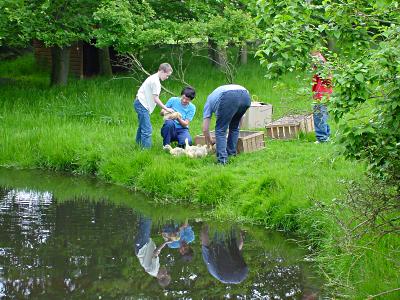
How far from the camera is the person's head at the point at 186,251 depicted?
338 inches

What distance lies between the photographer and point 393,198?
281 inches

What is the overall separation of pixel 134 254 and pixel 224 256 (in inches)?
40.3

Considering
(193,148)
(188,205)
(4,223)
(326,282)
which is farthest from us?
(193,148)

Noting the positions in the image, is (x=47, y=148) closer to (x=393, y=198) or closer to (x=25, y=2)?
(x=25, y=2)

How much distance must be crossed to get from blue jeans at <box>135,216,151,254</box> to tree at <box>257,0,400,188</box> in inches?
117

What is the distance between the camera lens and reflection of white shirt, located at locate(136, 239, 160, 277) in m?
8.12

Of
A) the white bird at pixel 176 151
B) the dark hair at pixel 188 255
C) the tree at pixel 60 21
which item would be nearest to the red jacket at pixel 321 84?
the dark hair at pixel 188 255

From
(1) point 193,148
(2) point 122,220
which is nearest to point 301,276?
(2) point 122,220

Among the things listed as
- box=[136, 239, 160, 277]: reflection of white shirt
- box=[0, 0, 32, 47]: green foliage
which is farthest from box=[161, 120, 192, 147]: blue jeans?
box=[0, 0, 32, 47]: green foliage

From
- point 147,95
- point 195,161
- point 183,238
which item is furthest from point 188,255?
point 147,95

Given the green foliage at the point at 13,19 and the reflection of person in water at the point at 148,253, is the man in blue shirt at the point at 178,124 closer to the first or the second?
the reflection of person in water at the point at 148,253

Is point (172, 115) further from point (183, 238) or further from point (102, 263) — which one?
point (102, 263)

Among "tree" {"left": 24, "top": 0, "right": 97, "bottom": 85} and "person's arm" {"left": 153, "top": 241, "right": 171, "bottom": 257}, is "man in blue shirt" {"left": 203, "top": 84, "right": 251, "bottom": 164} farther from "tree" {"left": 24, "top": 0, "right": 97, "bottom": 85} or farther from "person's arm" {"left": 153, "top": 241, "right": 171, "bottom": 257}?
"tree" {"left": 24, "top": 0, "right": 97, "bottom": 85}

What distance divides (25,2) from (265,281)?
1127 centimetres
